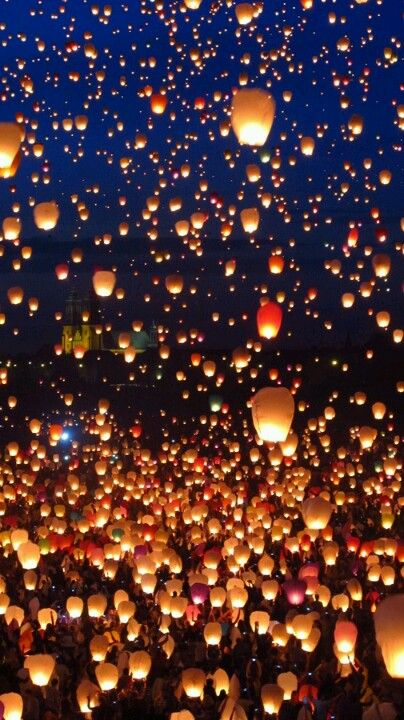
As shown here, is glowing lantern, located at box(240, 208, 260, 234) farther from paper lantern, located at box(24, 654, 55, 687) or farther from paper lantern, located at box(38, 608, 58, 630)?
paper lantern, located at box(24, 654, 55, 687)

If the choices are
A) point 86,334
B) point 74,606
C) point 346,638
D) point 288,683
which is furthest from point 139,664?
point 86,334

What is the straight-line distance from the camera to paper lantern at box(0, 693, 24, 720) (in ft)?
22.0

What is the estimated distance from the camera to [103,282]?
12.8 meters

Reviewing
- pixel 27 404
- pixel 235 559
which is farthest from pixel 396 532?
pixel 27 404

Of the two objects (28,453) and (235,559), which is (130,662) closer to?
(235,559)

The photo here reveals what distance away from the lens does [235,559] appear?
11.3 metres

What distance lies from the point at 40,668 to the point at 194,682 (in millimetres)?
1152

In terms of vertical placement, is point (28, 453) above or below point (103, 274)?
below

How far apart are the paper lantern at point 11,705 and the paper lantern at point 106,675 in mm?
811

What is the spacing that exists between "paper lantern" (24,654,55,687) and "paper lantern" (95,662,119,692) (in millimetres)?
336

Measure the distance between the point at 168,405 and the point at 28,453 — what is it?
16509 millimetres

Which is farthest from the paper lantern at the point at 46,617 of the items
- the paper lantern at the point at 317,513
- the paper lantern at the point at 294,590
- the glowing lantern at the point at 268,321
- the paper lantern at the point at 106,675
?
the glowing lantern at the point at 268,321

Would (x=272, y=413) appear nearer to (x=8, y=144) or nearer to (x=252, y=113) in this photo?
(x=252, y=113)

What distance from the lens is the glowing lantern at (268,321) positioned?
10.5 metres
